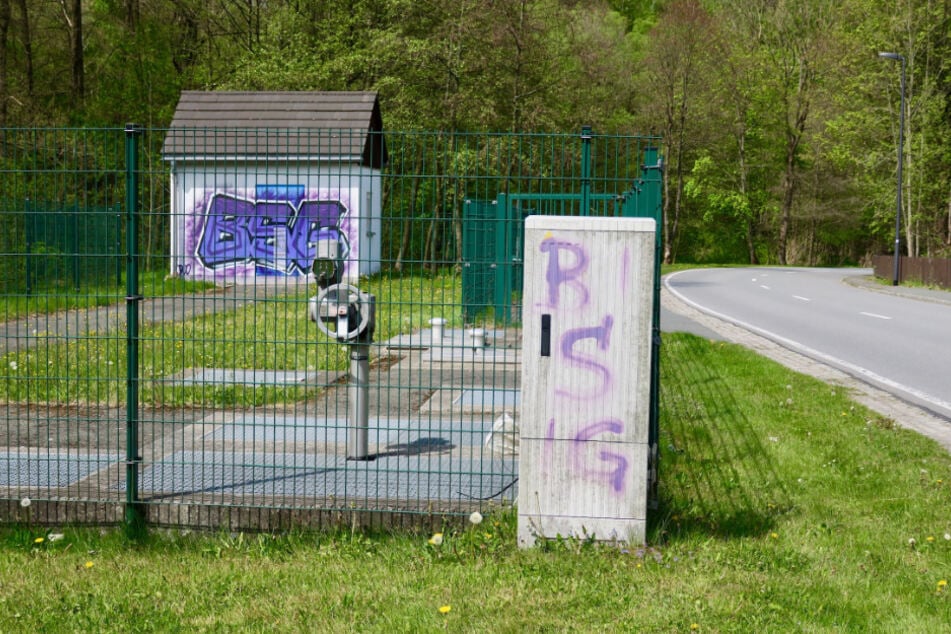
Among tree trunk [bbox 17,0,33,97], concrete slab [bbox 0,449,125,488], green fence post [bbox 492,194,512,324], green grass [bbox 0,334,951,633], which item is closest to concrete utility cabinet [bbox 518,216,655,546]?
green grass [bbox 0,334,951,633]

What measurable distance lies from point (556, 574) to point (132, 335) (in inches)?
104

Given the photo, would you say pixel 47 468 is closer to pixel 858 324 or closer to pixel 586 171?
pixel 586 171

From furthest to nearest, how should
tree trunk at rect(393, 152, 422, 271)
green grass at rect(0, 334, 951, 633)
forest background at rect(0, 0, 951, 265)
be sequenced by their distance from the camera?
forest background at rect(0, 0, 951, 265), tree trunk at rect(393, 152, 422, 271), green grass at rect(0, 334, 951, 633)

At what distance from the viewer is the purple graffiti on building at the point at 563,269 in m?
4.88

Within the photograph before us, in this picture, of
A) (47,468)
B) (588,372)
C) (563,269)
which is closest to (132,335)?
(47,468)

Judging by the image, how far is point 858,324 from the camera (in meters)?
Result: 18.6

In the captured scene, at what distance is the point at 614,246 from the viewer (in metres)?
4.87

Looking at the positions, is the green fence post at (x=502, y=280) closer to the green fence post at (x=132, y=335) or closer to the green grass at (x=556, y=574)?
the green grass at (x=556, y=574)

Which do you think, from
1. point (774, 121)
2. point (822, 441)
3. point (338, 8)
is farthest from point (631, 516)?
point (774, 121)

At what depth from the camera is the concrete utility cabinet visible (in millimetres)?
4871

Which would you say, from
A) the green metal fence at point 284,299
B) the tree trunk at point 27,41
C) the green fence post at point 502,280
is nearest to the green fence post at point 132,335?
the green metal fence at point 284,299

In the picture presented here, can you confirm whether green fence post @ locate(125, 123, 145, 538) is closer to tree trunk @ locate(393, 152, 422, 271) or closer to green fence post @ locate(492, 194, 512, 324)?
tree trunk @ locate(393, 152, 422, 271)

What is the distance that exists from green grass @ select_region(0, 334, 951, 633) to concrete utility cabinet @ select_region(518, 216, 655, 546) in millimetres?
245

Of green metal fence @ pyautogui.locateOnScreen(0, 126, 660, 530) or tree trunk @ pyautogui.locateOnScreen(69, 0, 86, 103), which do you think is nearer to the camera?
green metal fence @ pyautogui.locateOnScreen(0, 126, 660, 530)
